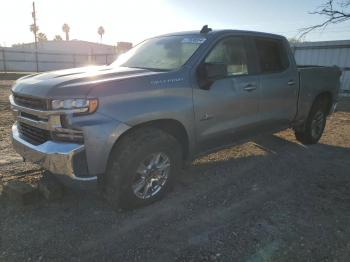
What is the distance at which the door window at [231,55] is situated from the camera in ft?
15.0

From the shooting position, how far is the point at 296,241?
132 inches

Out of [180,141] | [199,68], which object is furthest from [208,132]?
[199,68]

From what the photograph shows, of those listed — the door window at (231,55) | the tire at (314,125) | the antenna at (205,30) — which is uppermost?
the antenna at (205,30)

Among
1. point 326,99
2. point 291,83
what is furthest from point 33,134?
point 326,99

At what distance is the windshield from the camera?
440cm

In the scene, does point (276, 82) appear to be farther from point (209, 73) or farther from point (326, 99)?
point (326, 99)

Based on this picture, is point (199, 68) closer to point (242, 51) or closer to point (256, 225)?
point (242, 51)

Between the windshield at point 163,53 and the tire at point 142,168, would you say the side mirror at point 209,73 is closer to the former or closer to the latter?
the windshield at point 163,53

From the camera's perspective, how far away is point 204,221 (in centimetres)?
371

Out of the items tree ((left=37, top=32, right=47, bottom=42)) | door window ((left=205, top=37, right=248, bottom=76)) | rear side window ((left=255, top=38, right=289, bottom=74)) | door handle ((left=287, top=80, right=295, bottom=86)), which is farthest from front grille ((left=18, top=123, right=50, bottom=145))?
tree ((left=37, top=32, right=47, bottom=42))

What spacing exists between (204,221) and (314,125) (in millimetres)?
3968

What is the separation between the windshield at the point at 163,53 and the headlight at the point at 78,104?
1234 millimetres

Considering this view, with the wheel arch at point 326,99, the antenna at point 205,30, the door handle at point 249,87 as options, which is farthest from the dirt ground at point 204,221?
the antenna at point 205,30

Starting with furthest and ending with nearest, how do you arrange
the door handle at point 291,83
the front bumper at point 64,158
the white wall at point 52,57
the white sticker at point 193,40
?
the white wall at point 52,57 < the door handle at point 291,83 < the white sticker at point 193,40 < the front bumper at point 64,158
